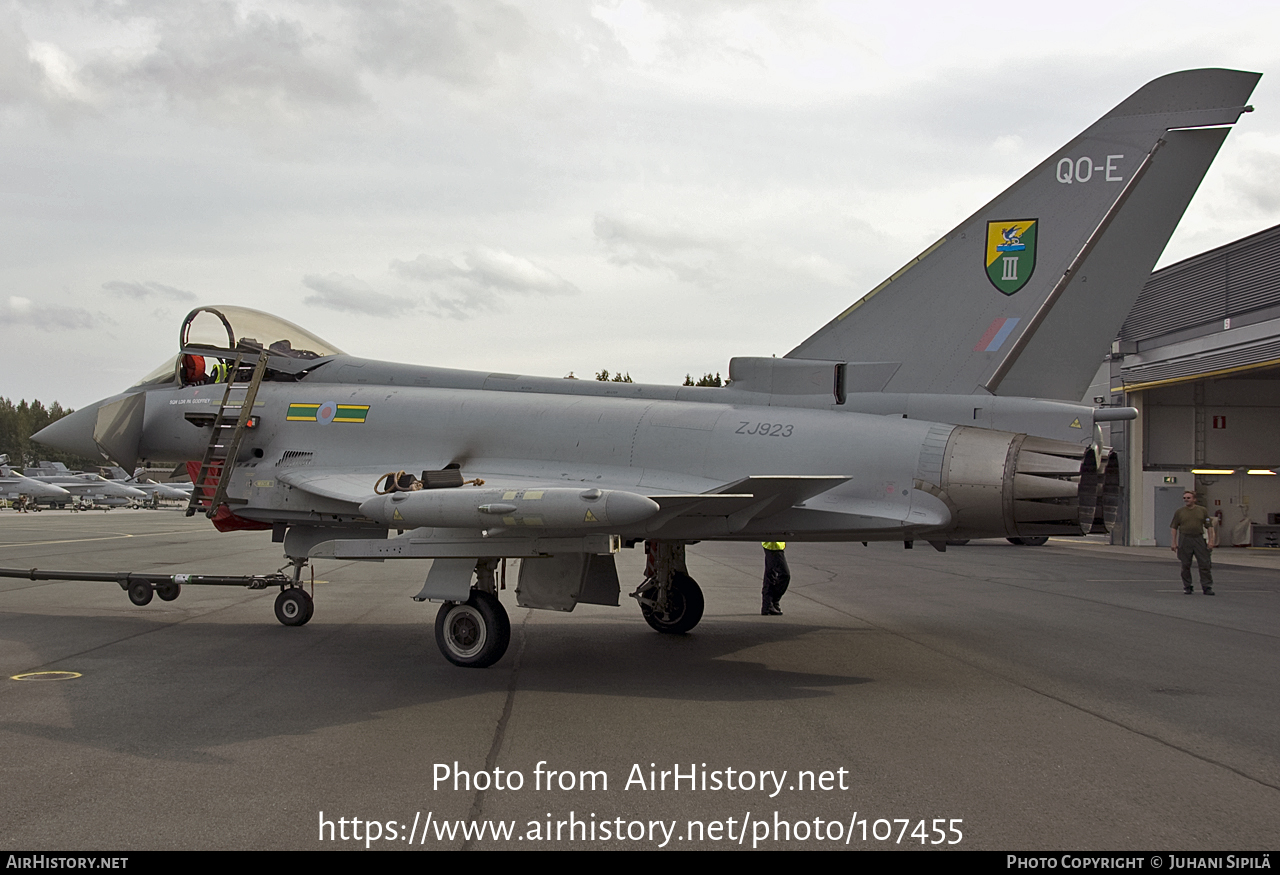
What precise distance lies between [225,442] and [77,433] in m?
2.38

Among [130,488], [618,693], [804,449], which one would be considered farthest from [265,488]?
[130,488]

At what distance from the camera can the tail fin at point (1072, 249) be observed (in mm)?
8055

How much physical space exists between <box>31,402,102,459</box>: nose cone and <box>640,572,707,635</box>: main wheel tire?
701 cm

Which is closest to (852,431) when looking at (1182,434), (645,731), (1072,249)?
(1072,249)

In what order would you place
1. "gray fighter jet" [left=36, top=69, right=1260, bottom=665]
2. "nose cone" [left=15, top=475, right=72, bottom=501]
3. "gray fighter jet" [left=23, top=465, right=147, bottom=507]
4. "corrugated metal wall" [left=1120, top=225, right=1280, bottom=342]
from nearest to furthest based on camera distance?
"gray fighter jet" [left=36, top=69, right=1260, bottom=665] → "corrugated metal wall" [left=1120, top=225, right=1280, bottom=342] → "nose cone" [left=15, top=475, right=72, bottom=501] → "gray fighter jet" [left=23, top=465, right=147, bottom=507]

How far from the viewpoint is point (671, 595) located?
1069 centimetres

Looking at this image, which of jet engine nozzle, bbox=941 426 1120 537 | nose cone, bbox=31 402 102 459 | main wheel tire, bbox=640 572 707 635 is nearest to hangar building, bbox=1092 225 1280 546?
main wheel tire, bbox=640 572 707 635

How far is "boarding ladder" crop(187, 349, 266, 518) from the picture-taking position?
1002cm

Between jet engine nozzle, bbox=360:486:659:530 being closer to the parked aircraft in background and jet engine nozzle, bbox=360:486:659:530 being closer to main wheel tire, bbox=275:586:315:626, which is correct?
main wheel tire, bbox=275:586:315:626

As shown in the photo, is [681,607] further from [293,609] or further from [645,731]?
[293,609]

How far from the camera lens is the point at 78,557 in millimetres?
20781

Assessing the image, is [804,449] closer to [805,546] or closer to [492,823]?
[492,823]

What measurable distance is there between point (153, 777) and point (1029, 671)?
23.6ft

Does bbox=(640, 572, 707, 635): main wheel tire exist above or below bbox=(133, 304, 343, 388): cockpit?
below
